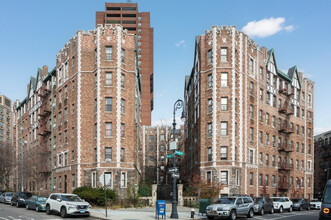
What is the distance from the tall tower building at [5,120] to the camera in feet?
467

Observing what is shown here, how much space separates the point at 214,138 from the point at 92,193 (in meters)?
16.7

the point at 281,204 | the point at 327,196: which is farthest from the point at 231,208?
the point at 281,204

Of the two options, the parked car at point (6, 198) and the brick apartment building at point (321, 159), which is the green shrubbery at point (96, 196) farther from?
the brick apartment building at point (321, 159)

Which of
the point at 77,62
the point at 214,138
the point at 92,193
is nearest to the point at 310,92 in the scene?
the point at 214,138

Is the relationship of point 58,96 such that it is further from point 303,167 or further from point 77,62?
point 303,167

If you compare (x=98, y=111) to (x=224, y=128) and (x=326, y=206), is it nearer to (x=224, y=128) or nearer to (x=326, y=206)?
(x=224, y=128)

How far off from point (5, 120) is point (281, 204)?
411ft

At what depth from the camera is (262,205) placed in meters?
36.0

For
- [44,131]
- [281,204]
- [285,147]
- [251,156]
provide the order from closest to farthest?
[281,204] → [251,156] → [44,131] → [285,147]

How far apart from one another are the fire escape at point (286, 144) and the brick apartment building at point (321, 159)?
129 ft

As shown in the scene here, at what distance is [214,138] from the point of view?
4922 cm

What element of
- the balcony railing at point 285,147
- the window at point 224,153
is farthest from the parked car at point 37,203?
the balcony railing at point 285,147

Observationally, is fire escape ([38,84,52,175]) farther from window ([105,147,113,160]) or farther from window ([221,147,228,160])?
window ([221,147,228,160])

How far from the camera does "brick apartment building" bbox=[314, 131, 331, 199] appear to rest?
9819 centimetres
